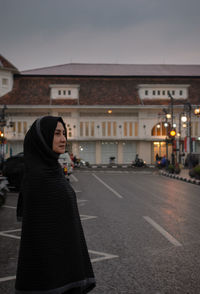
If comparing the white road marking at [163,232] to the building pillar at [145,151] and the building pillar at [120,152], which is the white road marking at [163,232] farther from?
the building pillar at [120,152]

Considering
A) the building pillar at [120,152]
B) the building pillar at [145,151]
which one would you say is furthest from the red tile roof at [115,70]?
the building pillar at [120,152]

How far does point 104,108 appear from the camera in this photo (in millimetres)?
46969

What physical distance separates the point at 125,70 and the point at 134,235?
47396 millimetres

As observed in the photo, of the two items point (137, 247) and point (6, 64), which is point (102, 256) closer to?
point (137, 247)

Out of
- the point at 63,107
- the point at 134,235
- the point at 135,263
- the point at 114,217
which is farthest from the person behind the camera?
the point at 63,107

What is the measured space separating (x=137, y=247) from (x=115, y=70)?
48.0m

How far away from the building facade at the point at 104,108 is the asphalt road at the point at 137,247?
120 ft

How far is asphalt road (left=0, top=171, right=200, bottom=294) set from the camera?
4523 millimetres

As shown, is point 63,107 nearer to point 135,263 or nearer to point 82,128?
point 82,128

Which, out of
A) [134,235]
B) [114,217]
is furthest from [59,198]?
[114,217]

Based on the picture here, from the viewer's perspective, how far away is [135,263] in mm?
5277

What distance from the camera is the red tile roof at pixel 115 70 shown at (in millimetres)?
50031

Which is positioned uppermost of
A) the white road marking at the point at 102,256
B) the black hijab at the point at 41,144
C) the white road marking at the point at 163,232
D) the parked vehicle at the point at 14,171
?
the black hijab at the point at 41,144

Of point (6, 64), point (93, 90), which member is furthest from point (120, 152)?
point (6, 64)
